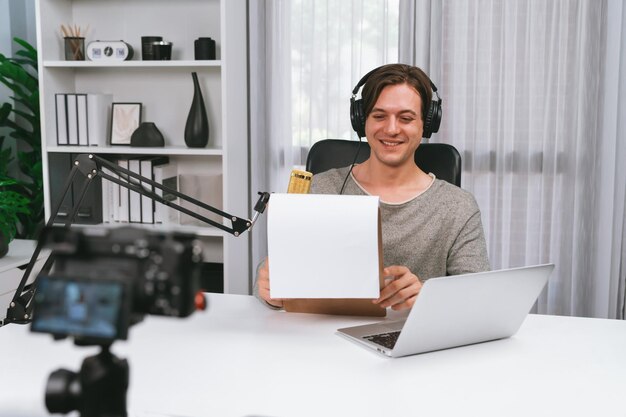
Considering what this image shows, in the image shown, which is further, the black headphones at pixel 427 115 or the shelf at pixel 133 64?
A: the shelf at pixel 133 64

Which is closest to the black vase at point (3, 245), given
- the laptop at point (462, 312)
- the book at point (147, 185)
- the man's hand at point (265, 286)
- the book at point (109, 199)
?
the book at point (109, 199)

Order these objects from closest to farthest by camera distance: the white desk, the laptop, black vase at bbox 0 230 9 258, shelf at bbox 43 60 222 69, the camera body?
the camera body
the white desk
the laptop
black vase at bbox 0 230 9 258
shelf at bbox 43 60 222 69

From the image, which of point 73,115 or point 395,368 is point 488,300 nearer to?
point 395,368

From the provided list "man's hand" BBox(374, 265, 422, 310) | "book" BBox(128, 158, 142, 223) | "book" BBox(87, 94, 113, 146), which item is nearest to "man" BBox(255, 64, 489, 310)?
"man's hand" BBox(374, 265, 422, 310)

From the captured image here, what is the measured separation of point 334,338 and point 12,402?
0.58 m

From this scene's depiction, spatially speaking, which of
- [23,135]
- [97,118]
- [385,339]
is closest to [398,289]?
[385,339]

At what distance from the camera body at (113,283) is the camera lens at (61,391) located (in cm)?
5

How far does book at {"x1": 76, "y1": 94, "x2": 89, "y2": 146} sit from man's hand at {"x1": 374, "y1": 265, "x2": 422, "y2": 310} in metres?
2.03

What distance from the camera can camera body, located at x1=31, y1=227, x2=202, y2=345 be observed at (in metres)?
0.42

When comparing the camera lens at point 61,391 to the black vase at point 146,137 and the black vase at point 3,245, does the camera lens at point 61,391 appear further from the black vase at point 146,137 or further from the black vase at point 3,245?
the black vase at point 146,137

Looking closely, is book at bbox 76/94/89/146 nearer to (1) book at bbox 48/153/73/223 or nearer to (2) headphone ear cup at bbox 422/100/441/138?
(1) book at bbox 48/153/73/223

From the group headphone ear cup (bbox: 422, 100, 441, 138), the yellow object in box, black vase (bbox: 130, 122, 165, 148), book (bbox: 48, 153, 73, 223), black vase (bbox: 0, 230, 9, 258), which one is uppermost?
headphone ear cup (bbox: 422, 100, 441, 138)

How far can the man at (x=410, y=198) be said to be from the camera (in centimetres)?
183

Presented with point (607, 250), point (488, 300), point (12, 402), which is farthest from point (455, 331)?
point (607, 250)
